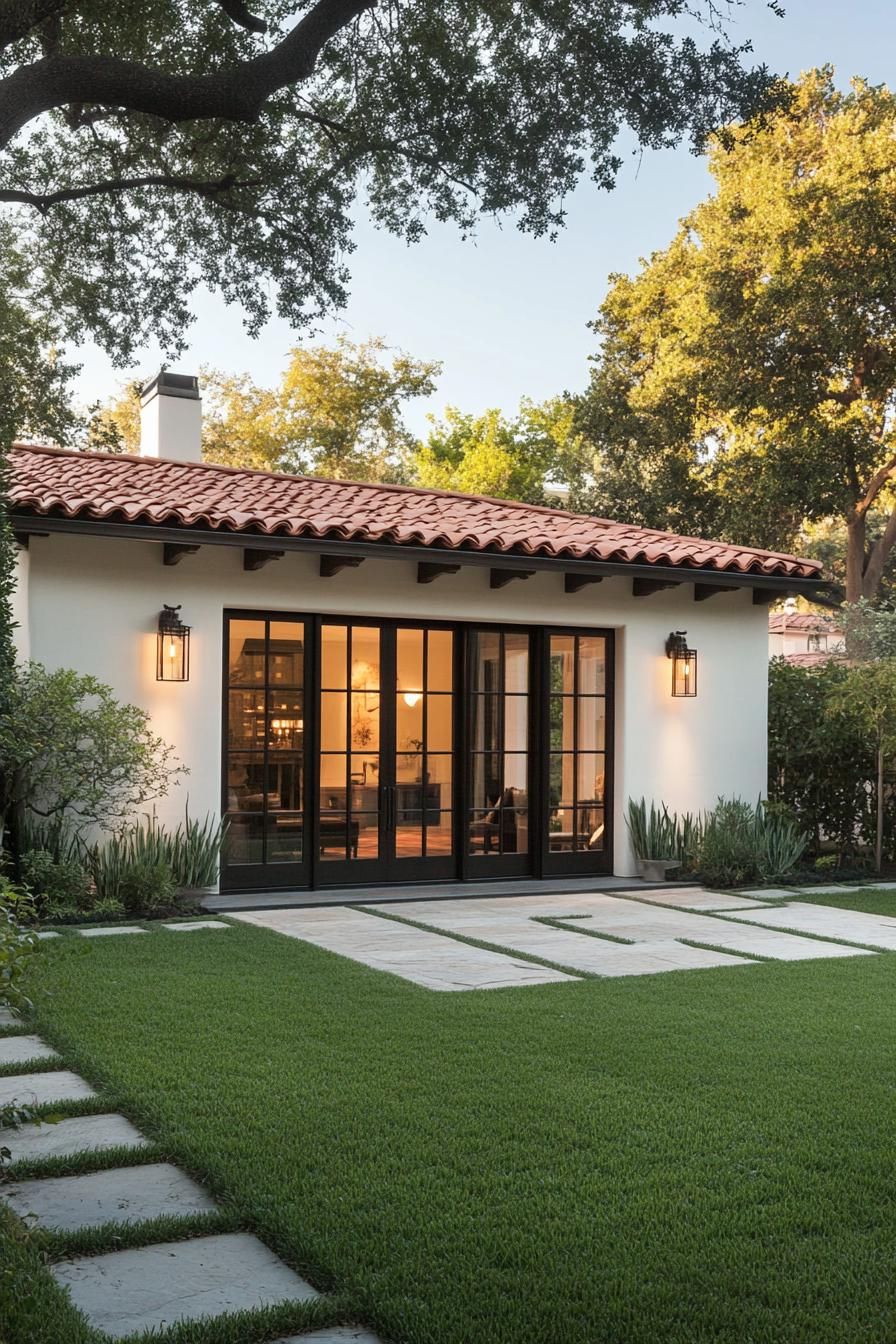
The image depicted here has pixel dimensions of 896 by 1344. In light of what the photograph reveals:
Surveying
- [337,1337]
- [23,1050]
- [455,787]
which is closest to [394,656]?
[455,787]

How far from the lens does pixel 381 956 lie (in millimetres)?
7254

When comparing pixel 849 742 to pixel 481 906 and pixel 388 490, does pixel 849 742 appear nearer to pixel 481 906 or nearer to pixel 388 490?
pixel 481 906

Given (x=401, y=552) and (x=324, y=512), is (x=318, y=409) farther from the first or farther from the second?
(x=401, y=552)

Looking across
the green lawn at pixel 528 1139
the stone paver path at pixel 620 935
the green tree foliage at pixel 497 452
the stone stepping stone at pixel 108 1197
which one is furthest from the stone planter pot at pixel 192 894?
the green tree foliage at pixel 497 452

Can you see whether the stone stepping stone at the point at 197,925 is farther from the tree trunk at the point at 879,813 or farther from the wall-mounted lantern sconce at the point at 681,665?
the tree trunk at the point at 879,813

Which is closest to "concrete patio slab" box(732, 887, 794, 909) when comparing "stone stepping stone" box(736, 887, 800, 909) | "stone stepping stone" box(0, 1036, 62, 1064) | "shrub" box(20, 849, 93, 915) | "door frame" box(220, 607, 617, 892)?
"stone stepping stone" box(736, 887, 800, 909)

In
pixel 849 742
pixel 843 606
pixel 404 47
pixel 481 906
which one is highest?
pixel 404 47

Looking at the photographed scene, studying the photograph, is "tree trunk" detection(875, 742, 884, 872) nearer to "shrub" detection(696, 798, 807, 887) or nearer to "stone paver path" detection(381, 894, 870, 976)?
"shrub" detection(696, 798, 807, 887)

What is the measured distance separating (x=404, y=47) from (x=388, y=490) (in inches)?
289

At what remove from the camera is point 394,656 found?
34.4 feet

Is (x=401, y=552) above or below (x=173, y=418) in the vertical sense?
below

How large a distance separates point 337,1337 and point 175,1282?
48 cm

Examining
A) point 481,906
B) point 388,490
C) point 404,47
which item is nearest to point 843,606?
point 388,490

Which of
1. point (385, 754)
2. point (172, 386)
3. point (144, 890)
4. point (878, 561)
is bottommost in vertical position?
point (144, 890)
